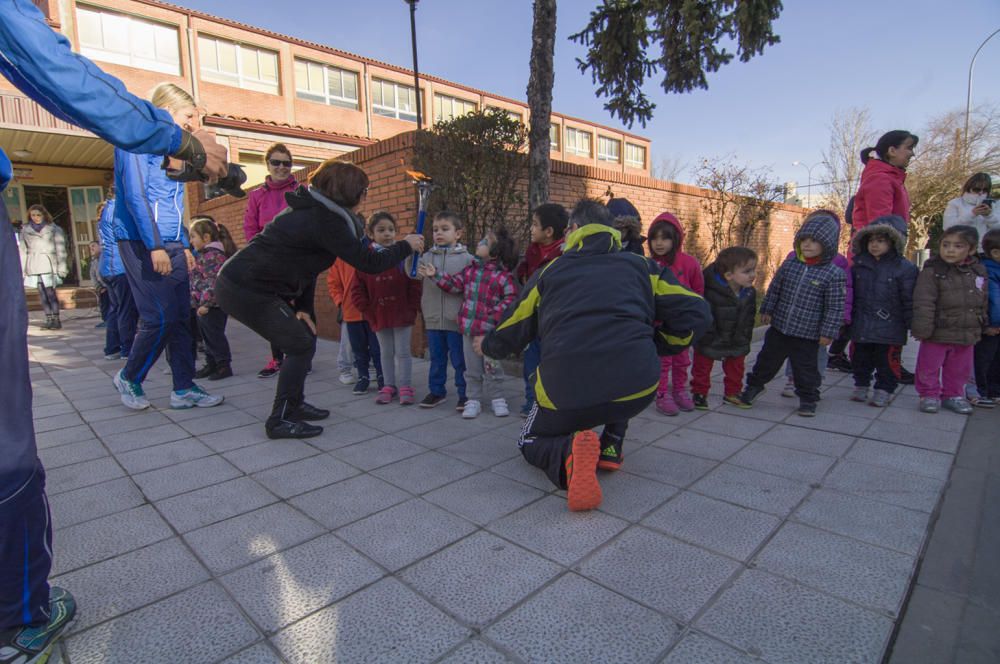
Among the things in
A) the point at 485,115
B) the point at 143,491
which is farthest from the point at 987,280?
the point at 143,491

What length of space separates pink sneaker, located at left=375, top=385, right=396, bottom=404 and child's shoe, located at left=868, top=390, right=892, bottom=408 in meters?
3.93

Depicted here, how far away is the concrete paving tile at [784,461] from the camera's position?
2.85 m

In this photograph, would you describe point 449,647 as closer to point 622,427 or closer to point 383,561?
point 383,561

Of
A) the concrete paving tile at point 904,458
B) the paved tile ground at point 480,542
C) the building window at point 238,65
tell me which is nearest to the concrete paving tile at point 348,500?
the paved tile ground at point 480,542

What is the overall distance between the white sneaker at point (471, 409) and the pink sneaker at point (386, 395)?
2.40ft

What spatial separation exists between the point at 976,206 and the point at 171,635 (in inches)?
279

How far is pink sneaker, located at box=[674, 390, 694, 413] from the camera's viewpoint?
411 centimetres

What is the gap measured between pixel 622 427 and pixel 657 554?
0.95 m

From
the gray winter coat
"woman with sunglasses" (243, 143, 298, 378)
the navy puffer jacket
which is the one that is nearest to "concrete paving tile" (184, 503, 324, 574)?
the gray winter coat

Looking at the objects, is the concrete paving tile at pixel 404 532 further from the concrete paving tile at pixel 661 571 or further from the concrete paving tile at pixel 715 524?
the concrete paving tile at pixel 715 524

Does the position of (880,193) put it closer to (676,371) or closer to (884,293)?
(884,293)

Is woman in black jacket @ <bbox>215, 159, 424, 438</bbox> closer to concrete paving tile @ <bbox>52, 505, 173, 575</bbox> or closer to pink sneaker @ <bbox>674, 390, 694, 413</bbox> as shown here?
concrete paving tile @ <bbox>52, 505, 173, 575</bbox>

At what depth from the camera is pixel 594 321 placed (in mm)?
2465

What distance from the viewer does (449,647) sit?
5.21 ft
